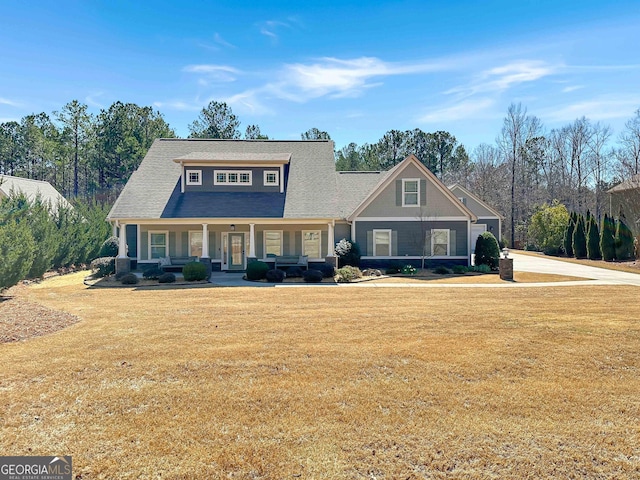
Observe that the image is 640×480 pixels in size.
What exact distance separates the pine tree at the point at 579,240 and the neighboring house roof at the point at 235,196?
22845 millimetres

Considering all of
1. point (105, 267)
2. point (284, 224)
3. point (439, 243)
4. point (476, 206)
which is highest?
point (476, 206)

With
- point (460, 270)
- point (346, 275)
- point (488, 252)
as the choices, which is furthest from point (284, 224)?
point (488, 252)

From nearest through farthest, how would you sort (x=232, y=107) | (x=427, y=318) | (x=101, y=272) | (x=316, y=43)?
(x=427, y=318), (x=316, y=43), (x=101, y=272), (x=232, y=107)

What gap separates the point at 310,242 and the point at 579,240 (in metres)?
25.1

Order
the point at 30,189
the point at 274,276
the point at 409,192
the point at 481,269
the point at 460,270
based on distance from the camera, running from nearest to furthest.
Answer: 1. the point at 274,276
2. the point at 460,270
3. the point at 481,269
4. the point at 409,192
5. the point at 30,189

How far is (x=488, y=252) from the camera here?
21.1 m

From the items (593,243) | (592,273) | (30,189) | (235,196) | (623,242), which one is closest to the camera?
(592,273)

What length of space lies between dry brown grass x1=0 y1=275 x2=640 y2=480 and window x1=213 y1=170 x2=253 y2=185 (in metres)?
13.5

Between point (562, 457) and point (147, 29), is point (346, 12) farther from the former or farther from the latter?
point (562, 457)

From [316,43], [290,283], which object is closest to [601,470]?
[290,283]

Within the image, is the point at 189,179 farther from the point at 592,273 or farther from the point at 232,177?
the point at 592,273

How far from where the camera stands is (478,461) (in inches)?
143

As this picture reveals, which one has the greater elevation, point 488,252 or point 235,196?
point 235,196

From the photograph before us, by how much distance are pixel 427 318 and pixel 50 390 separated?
7.50 metres
